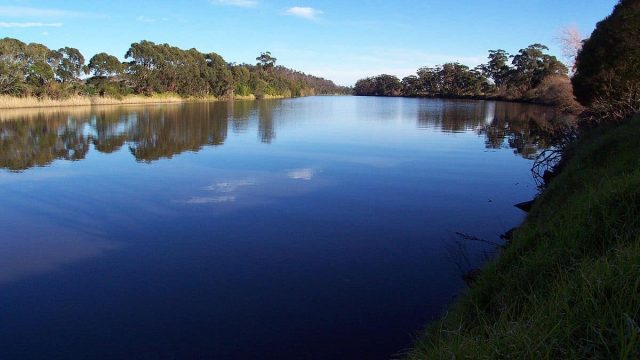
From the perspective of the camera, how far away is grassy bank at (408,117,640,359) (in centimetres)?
242

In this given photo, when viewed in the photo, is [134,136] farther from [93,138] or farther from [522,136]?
[522,136]

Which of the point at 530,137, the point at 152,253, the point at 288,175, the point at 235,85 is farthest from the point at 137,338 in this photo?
the point at 235,85

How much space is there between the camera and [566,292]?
2.96 m

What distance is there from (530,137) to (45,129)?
2540cm

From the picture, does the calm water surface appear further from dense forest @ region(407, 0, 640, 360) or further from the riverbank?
the riverbank

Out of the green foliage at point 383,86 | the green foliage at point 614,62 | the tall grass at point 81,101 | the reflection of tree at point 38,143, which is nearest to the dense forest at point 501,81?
the green foliage at point 383,86

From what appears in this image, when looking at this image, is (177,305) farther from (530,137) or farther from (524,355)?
(530,137)

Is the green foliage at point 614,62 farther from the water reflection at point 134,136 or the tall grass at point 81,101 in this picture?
the tall grass at point 81,101

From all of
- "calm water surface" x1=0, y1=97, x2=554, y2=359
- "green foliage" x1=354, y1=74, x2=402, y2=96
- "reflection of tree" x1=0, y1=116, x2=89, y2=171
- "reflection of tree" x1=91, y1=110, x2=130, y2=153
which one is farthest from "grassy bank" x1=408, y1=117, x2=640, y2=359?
"green foliage" x1=354, y1=74, x2=402, y2=96

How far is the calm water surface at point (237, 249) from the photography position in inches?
212

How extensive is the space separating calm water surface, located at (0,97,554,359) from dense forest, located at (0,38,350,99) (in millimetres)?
31778

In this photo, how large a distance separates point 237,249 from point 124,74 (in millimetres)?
58985

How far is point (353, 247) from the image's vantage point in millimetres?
8109

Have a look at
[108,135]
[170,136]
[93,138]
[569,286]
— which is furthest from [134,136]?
[569,286]
